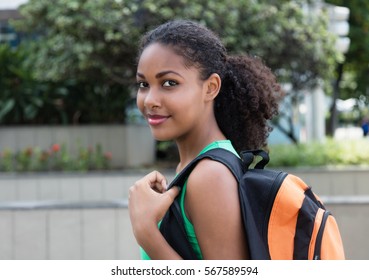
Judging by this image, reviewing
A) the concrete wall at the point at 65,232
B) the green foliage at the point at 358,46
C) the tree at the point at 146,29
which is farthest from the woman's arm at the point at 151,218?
the green foliage at the point at 358,46

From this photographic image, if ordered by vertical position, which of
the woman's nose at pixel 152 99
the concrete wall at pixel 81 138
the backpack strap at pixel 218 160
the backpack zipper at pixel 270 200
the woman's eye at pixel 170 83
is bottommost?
the concrete wall at pixel 81 138

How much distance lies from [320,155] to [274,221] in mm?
11652

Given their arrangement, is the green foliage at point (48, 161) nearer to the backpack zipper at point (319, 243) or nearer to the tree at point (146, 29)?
the tree at point (146, 29)

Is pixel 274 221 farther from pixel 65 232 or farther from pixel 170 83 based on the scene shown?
pixel 65 232

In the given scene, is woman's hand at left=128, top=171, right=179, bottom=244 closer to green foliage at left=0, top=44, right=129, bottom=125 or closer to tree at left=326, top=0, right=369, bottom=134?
green foliage at left=0, top=44, right=129, bottom=125

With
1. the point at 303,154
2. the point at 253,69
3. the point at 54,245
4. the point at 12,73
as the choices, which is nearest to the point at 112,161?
the point at 12,73

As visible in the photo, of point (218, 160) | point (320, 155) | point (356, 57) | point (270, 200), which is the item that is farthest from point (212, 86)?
point (356, 57)

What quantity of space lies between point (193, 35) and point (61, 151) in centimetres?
1296

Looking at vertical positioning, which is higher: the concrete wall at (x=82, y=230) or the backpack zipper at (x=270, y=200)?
the backpack zipper at (x=270, y=200)

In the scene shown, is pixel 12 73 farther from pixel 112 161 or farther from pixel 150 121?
pixel 150 121

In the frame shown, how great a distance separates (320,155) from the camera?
13.1 metres

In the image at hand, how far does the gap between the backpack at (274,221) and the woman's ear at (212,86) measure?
8.2 inches

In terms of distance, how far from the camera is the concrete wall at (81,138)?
16.1m

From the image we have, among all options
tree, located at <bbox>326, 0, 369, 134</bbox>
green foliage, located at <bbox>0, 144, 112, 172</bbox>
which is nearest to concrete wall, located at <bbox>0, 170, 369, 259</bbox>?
green foliage, located at <bbox>0, 144, 112, 172</bbox>
